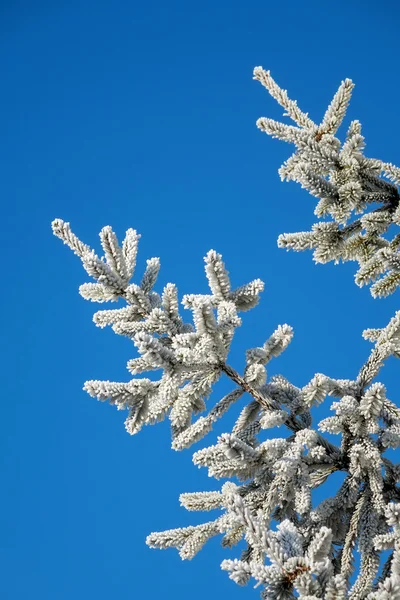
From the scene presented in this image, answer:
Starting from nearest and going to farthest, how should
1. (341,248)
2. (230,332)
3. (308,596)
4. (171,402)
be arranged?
(308,596), (230,332), (171,402), (341,248)

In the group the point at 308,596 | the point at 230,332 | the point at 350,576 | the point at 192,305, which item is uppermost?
the point at 192,305

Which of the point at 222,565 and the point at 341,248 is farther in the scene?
the point at 341,248

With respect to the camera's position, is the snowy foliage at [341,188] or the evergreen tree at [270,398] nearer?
the evergreen tree at [270,398]

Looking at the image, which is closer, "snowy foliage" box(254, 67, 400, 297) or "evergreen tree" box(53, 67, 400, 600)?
"evergreen tree" box(53, 67, 400, 600)

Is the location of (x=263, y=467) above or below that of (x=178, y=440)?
below

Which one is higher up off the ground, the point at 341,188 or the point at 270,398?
the point at 341,188

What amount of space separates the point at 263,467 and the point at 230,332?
28.7 inches

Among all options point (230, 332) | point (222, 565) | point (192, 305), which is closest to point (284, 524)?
point (222, 565)

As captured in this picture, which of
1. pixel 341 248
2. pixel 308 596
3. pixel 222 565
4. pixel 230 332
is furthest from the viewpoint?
pixel 341 248

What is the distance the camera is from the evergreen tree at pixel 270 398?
9.84 ft

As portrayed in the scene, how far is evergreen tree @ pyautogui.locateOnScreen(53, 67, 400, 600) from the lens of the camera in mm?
2998

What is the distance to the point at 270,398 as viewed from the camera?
3.37 meters

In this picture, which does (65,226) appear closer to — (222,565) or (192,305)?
(192,305)

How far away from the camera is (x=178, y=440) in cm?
321
